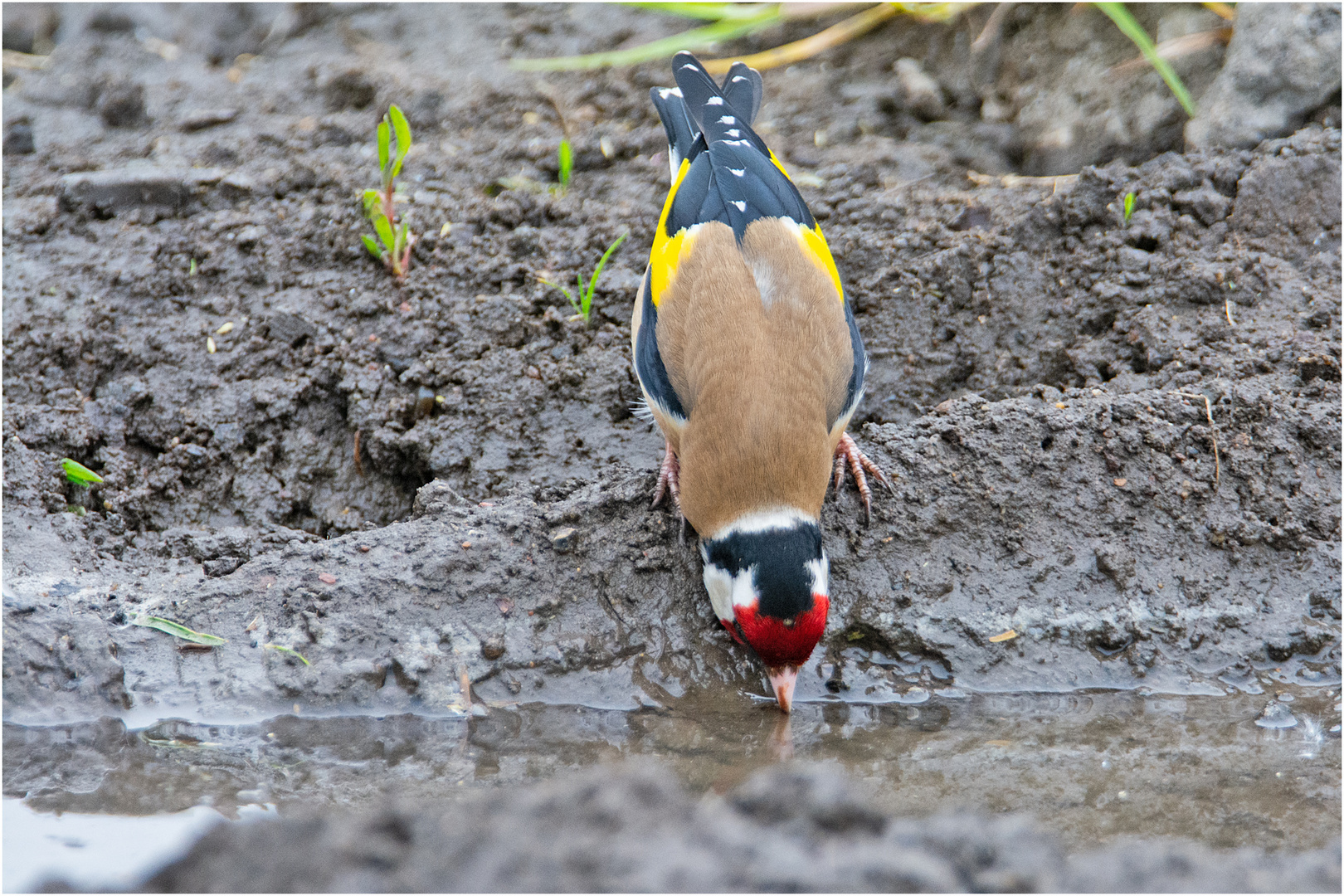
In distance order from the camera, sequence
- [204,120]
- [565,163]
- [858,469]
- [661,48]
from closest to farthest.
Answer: [858,469] < [565,163] < [204,120] < [661,48]

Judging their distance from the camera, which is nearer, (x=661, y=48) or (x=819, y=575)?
(x=819, y=575)

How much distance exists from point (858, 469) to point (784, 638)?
0.76 metres

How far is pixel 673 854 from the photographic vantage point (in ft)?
6.55

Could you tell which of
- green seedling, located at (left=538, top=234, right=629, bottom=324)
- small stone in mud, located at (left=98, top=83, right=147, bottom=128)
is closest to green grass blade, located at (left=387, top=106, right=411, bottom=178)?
green seedling, located at (left=538, top=234, right=629, bottom=324)

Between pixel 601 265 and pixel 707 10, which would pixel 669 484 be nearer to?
pixel 601 265

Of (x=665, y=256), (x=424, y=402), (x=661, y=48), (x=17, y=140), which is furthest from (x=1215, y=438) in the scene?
(x=17, y=140)

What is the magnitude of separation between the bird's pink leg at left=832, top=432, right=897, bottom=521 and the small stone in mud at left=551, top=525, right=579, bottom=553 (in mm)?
983

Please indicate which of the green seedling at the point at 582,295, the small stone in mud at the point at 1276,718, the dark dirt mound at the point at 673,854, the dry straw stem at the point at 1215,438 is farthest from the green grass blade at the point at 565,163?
the small stone in mud at the point at 1276,718

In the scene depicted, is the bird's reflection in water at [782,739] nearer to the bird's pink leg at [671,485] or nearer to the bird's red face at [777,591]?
the bird's red face at [777,591]

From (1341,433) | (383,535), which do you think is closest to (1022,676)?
(1341,433)

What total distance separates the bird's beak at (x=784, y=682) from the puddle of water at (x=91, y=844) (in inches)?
61.9

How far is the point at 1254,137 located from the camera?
4848 mm

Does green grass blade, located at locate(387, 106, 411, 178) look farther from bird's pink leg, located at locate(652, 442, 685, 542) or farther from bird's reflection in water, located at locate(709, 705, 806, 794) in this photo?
bird's reflection in water, located at locate(709, 705, 806, 794)

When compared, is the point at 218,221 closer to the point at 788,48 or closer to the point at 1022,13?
the point at 788,48
